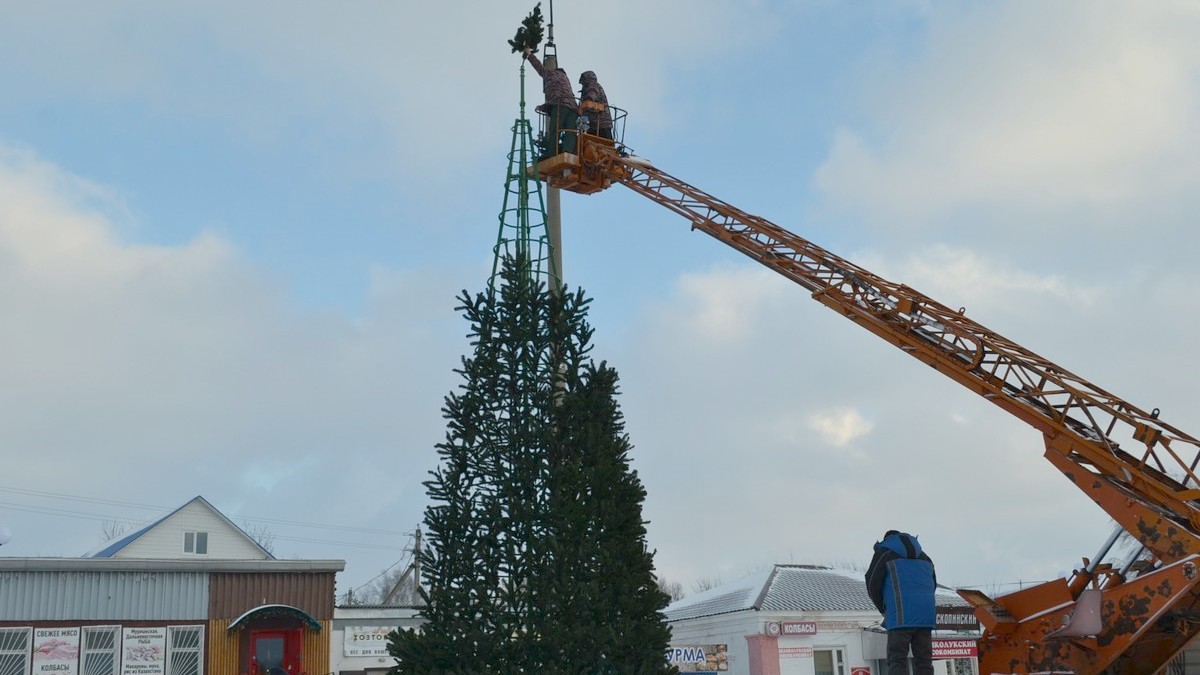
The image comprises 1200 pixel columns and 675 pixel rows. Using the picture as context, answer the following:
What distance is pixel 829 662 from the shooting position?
32.6 m

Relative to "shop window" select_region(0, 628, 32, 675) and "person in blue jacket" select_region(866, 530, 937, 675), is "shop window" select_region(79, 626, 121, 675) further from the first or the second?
"person in blue jacket" select_region(866, 530, 937, 675)

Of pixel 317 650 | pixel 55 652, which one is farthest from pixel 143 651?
pixel 317 650

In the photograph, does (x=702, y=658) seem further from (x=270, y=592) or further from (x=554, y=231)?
(x=554, y=231)

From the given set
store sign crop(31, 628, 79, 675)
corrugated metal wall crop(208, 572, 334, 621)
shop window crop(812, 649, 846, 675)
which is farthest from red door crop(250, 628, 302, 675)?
shop window crop(812, 649, 846, 675)

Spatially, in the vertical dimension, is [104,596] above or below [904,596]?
above

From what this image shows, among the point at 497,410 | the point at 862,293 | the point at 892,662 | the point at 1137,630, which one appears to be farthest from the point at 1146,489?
the point at 497,410

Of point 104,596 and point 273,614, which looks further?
point 273,614

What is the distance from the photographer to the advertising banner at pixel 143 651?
25.1m

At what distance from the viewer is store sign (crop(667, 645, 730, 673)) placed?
32156 millimetres

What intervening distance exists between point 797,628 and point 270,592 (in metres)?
14.7

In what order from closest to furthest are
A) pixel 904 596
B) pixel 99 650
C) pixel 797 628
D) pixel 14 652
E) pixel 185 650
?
pixel 904 596 < pixel 14 652 < pixel 99 650 < pixel 185 650 < pixel 797 628

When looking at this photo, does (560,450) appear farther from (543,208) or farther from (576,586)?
(543,208)

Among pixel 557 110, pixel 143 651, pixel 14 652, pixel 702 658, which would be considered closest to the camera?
pixel 557 110

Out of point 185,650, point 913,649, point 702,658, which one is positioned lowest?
point 702,658
